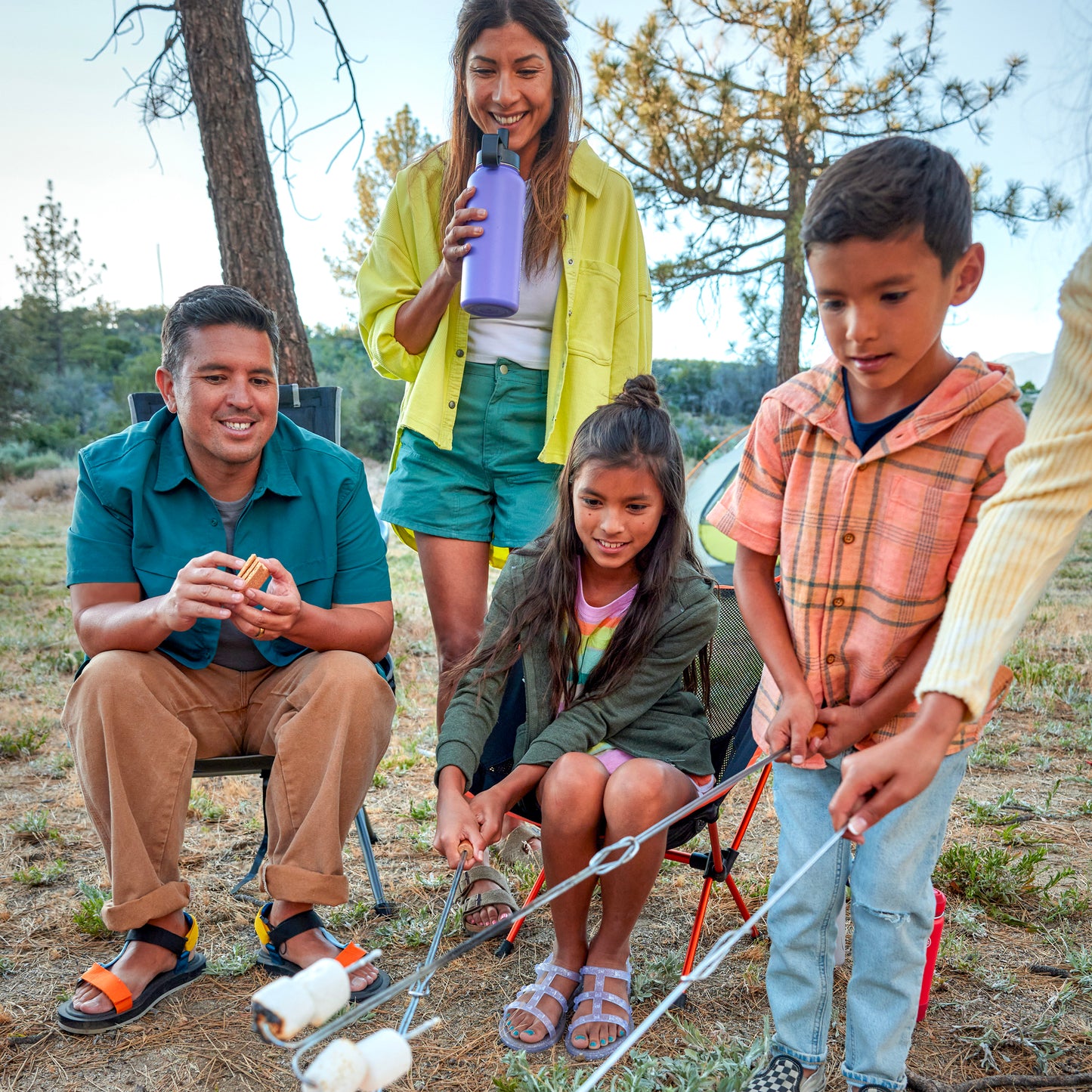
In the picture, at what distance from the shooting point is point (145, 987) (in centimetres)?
214

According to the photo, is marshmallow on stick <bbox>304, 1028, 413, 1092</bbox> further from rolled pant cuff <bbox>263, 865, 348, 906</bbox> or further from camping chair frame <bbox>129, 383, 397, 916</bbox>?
camping chair frame <bbox>129, 383, 397, 916</bbox>

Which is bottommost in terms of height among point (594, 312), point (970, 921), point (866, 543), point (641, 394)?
point (970, 921)

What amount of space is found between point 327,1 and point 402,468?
368 centimetres

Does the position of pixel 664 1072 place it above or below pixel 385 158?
below

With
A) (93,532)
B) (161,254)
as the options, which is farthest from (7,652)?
(161,254)

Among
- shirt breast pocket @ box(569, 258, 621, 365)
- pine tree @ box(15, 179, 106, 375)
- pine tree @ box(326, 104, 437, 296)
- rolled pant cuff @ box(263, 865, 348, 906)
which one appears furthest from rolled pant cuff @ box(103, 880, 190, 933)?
pine tree @ box(15, 179, 106, 375)

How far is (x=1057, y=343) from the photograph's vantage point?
1.25m

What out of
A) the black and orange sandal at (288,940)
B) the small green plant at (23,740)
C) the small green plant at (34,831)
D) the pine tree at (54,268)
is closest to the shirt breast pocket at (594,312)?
the black and orange sandal at (288,940)

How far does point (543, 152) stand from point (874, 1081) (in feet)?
7.35

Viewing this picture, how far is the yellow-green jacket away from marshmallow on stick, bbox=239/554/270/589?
2.00ft

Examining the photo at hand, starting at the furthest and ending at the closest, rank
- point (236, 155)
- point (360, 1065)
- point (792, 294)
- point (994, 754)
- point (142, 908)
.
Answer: point (792, 294), point (236, 155), point (994, 754), point (142, 908), point (360, 1065)

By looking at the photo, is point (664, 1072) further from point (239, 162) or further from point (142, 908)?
point (239, 162)

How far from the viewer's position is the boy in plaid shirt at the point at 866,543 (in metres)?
1.50

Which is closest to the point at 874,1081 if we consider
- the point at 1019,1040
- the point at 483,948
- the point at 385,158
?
the point at 1019,1040
